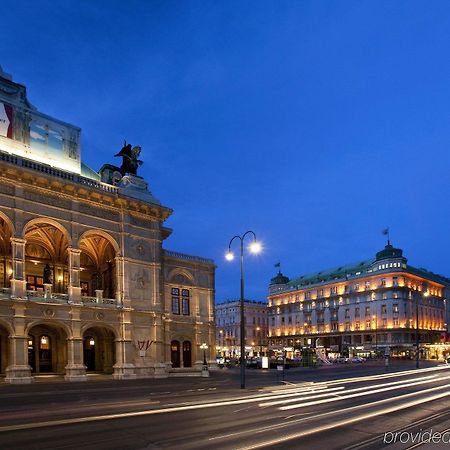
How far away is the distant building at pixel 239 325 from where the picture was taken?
15912 cm

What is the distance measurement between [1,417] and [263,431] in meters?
10.5

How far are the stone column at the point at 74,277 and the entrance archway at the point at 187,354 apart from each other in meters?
18.9

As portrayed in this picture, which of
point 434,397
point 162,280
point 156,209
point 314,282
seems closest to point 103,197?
point 156,209

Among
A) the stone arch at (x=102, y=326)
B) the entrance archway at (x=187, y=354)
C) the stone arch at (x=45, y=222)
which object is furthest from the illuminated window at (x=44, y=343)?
the entrance archway at (x=187, y=354)

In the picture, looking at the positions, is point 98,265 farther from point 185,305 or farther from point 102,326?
point 185,305

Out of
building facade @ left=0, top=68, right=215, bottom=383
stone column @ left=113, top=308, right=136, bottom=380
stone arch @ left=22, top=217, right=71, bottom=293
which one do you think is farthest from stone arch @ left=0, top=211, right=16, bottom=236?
stone column @ left=113, top=308, right=136, bottom=380

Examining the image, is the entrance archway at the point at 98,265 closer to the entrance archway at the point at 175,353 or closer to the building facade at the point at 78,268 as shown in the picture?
the building facade at the point at 78,268

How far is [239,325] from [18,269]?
4819 inches

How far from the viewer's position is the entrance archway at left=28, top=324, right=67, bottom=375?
47000 mm

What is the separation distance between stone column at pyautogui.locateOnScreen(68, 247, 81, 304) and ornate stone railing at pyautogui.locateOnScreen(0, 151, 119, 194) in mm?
6357

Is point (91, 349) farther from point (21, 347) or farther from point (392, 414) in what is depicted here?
point (392, 414)

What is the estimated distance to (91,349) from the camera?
5312cm

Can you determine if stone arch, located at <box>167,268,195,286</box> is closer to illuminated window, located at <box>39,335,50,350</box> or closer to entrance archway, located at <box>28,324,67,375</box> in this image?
entrance archway, located at <box>28,324,67,375</box>

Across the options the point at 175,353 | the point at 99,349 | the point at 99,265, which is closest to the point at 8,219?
the point at 99,265
